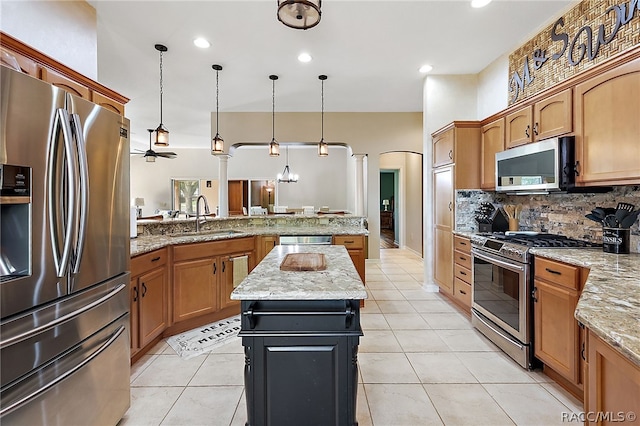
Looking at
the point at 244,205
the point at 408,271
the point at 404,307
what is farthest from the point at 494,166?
the point at 244,205

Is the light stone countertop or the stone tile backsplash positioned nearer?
the light stone countertop

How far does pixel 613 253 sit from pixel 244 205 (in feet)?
30.5

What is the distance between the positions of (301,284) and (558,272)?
1.69 meters

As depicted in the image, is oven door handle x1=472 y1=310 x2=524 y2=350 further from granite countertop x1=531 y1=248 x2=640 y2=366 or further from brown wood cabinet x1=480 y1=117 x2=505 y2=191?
brown wood cabinet x1=480 y1=117 x2=505 y2=191

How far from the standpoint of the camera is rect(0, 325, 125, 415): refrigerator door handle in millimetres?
1097

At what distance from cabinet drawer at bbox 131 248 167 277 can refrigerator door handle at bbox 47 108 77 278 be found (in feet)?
3.03

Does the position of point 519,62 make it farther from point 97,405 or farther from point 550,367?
point 97,405

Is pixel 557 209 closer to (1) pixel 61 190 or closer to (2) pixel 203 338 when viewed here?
(2) pixel 203 338

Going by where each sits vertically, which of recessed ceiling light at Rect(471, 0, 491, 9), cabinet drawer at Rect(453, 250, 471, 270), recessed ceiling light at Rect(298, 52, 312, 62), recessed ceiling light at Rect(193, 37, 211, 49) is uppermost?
recessed ceiling light at Rect(298, 52, 312, 62)

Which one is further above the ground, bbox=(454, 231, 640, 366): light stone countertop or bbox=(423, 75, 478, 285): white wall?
bbox=(423, 75, 478, 285): white wall

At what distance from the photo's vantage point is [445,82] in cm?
403

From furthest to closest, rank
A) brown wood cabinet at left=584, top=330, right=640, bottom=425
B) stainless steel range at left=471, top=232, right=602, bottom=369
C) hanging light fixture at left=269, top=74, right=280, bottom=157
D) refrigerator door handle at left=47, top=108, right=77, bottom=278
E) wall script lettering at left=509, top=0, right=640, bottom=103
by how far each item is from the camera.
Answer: hanging light fixture at left=269, top=74, right=280, bottom=157 → stainless steel range at left=471, top=232, right=602, bottom=369 → wall script lettering at left=509, top=0, right=640, bottom=103 → refrigerator door handle at left=47, top=108, right=77, bottom=278 → brown wood cabinet at left=584, top=330, right=640, bottom=425

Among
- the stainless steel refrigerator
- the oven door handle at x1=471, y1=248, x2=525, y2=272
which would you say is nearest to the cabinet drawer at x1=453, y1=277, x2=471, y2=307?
the oven door handle at x1=471, y1=248, x2=525, y2=272

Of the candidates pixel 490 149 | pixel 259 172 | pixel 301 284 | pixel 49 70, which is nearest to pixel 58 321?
pixel 301 284
